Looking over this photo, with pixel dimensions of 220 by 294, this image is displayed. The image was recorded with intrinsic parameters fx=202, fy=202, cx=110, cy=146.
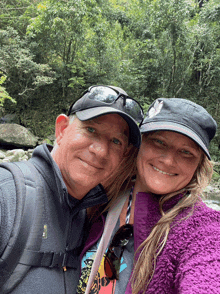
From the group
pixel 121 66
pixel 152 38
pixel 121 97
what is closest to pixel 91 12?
pixel 121 66

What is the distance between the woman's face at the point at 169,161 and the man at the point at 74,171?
128mm

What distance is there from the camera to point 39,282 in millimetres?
932

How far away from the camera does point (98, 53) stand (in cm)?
1101

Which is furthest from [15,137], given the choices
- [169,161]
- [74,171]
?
[169,161]

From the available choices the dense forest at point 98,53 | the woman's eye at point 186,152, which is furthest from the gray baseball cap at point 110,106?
the dense forest at point 98,53

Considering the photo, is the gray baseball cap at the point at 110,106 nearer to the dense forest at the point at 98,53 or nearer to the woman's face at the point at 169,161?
the woman's face at the point at 169,161

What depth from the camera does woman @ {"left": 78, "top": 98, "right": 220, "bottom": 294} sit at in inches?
36.3

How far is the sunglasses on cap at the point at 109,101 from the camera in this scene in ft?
3.98

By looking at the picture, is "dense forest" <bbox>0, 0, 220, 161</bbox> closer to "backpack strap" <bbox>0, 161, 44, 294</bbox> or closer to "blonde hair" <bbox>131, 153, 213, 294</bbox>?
"backpack strap" <bbox>0, 161, 44, 294</bbox>

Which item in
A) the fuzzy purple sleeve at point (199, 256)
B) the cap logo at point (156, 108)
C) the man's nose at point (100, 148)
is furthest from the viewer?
the cap logo at point (156, 108)

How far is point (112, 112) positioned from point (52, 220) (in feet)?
2.13

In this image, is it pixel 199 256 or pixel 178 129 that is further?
pixel 178 129

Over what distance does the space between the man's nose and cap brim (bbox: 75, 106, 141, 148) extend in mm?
155

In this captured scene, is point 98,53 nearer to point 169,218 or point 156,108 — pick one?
point 156,108
